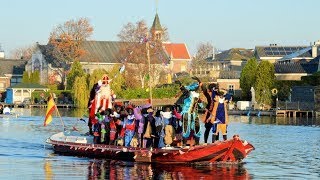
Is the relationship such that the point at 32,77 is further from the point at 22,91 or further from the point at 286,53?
the point at 286,53

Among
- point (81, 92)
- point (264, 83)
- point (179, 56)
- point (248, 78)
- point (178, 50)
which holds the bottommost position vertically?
point (81, 92)

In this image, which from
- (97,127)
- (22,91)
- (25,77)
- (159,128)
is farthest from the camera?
(25,77)

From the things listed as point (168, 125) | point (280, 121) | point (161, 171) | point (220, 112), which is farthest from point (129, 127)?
point (280, 121)

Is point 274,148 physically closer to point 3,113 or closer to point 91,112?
point 91,112

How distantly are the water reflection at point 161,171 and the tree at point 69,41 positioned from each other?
101 m

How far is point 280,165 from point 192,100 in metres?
4.23

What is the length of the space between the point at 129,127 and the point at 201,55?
151091 mm

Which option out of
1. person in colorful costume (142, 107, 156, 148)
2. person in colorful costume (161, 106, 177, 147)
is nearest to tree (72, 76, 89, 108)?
person in colorful costume (142, 107, 156, 148)

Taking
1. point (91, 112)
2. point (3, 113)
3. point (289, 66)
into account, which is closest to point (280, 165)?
point (91, 112)

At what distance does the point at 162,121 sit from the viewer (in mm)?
35250

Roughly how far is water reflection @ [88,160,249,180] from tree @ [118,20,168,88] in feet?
268

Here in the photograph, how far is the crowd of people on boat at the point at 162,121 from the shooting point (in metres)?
35.0

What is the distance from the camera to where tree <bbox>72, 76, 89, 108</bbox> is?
11125 centimetres

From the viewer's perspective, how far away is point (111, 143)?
1479 inches
